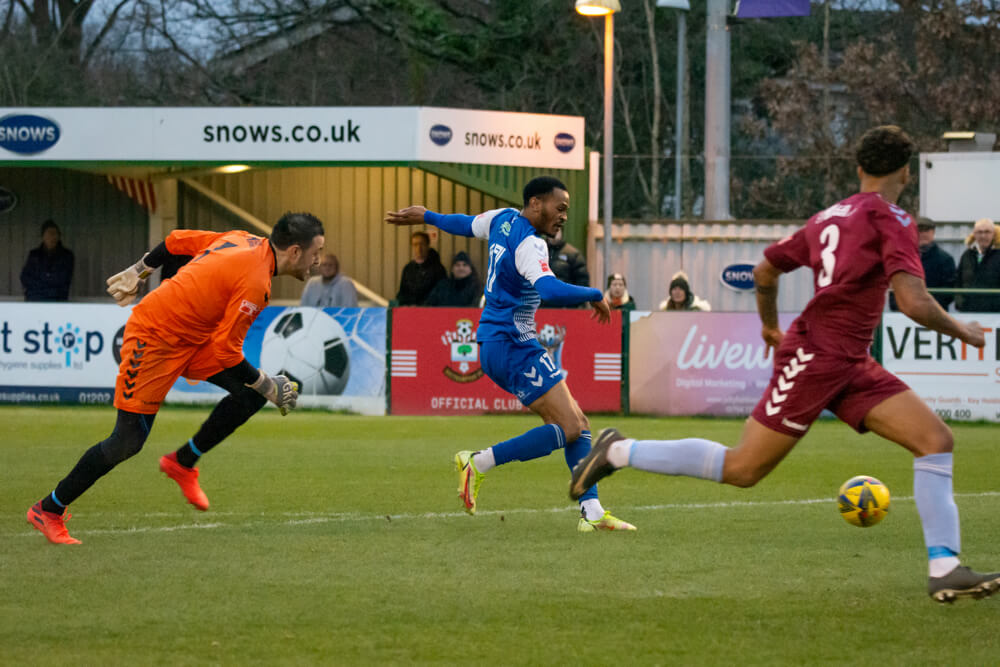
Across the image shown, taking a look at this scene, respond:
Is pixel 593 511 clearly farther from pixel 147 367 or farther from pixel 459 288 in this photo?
pixel 459 288

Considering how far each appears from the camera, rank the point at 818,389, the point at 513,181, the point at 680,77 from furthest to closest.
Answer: the point at 680,77 → the point at 513,181 → the point at 818,389

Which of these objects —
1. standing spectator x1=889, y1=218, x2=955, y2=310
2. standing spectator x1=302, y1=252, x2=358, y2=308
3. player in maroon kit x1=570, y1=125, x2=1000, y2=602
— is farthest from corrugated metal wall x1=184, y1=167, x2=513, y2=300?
player in maroon kit x1=570, y1=125, x2=1000, y2=602

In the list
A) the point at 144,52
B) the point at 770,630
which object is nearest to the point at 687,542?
the point at 770,630

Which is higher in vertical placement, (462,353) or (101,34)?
(101,34)

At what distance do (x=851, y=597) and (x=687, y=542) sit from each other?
5.20 feet

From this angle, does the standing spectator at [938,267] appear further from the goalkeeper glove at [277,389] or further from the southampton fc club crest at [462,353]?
the goalkeeper glove at [277,389]

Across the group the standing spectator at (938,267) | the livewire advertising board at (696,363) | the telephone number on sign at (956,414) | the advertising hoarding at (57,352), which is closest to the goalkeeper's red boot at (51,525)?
the advertising hoarding at (57,352)

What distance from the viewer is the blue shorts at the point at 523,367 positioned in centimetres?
833

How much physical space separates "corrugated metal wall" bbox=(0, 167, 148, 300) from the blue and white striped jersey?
16.8 metres

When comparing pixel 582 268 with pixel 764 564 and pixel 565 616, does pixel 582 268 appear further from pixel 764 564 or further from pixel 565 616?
pixel 565 616

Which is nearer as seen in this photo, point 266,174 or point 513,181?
point 513,181

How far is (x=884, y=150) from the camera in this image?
6.13m

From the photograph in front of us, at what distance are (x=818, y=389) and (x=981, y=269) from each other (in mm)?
11095

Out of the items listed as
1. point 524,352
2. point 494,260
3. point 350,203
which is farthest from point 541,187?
point 350,203
